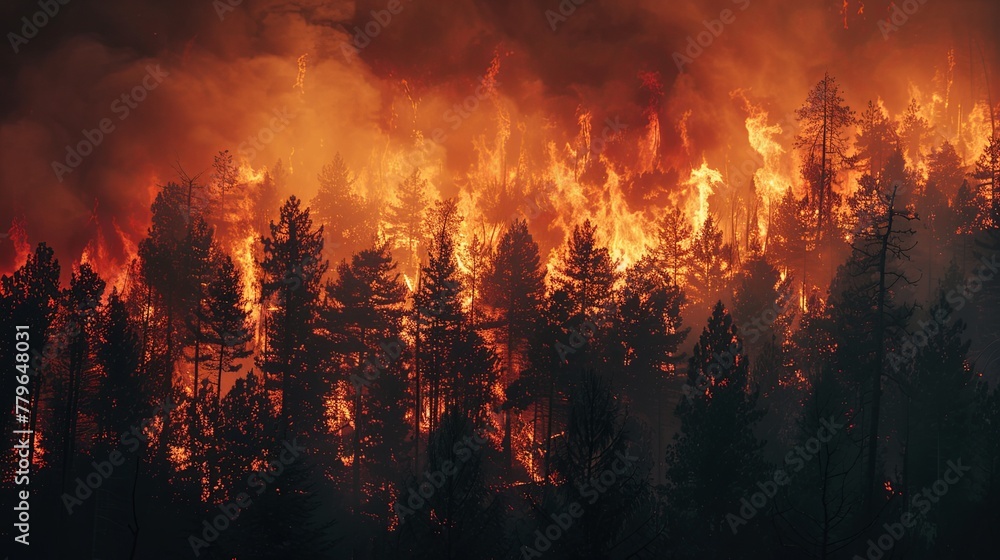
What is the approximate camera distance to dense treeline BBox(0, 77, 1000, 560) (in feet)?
85.3

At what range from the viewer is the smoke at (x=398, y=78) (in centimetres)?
8138

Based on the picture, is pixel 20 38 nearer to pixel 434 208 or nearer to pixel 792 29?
pixel 434 208

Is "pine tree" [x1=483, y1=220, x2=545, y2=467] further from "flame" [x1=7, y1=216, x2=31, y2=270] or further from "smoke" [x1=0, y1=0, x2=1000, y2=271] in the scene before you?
"flame" [x1=7, y1=216, x2=31, y2=270]

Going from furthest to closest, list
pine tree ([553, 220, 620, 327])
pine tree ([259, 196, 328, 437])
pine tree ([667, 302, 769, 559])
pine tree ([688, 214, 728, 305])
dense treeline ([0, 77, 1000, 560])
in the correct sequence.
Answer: pine tree ([688, 214, 728, 305])
pine tree ([553, 220, 620, 327])
pine tree ([259, 196, 328, 437])
pine tree ([667, 302, 769, 559])
dense treeline ([0, 77, 1000, 560])

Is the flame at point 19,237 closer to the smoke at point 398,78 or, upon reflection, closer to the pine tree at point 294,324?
the smoke at point 398,78

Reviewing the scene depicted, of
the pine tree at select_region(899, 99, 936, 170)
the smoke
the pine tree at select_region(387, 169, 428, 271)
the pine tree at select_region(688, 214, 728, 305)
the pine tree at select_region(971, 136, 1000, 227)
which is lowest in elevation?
the pine tree at select_region(688, 214, 728, 305)

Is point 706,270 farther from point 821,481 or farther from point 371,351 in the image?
point 821,481

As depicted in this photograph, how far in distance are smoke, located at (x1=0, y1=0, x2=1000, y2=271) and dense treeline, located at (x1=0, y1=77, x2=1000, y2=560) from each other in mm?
31732

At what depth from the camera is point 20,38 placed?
108 meters

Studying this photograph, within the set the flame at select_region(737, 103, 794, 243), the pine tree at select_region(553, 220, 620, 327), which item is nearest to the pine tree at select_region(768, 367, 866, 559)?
the pine tree at select_region(553, 220, 620, 327)

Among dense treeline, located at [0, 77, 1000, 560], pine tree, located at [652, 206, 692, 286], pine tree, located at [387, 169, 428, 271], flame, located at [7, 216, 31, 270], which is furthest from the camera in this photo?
flame, located at [7, 216, 31, 270]

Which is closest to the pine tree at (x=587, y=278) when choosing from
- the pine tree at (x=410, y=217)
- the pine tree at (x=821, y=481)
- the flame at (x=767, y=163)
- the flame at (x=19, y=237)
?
the pine tree at (x=821, y=481)

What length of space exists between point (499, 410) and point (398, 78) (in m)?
62.1

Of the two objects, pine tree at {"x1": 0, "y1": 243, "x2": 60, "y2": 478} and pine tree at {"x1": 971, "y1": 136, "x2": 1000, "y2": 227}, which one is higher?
pine tree at {"x1": 971, "y1": 136, "x2": 1000, "y2": 227}
